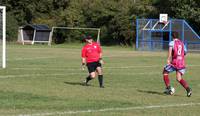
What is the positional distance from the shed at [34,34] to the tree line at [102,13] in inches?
68.6

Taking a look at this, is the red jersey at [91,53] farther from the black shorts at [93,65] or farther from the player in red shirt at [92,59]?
the black shorts at [93,65]

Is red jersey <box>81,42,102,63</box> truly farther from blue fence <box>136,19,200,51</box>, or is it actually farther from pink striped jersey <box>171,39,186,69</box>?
blue fence <box>136,19,200,51</box>

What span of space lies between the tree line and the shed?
174 cm

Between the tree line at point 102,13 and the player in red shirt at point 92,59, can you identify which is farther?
the tree line at point 102,13

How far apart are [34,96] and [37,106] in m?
2.03

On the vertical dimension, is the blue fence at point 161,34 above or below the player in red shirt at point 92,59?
below

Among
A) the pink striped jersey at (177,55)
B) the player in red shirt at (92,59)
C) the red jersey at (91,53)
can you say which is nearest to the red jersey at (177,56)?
the pink striped jersey at (177,55)

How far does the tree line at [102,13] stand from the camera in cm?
6575

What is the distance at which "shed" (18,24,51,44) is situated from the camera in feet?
244

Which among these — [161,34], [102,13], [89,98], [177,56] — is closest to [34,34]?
[102,13]

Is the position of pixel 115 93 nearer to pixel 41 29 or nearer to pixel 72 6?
pixel 41 29

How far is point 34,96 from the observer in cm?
1470

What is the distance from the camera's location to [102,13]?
77.1 meters

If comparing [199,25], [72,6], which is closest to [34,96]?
[199,25]
